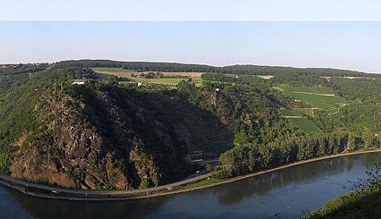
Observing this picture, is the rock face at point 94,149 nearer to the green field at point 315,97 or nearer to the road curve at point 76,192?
the road curve at point 76,192

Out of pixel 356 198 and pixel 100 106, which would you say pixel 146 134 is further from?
pixel 356 198

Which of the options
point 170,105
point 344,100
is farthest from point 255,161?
point 344,100

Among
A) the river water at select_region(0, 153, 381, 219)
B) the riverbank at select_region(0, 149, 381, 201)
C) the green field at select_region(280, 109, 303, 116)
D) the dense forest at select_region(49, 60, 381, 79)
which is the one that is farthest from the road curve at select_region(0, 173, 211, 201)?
the dense forest at select_region(49, 60, 381, 79)

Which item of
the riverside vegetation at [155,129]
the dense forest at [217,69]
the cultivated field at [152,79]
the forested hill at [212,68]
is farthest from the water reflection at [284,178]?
the forested hill at [212,68]

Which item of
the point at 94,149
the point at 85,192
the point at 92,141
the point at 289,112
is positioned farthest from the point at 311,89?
the point at 85,192

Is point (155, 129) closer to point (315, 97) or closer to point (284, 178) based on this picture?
point (284, 178)

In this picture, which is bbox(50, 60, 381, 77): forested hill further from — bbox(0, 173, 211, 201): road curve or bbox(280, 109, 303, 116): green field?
bbox(0, 173, 211, 201): road curve
